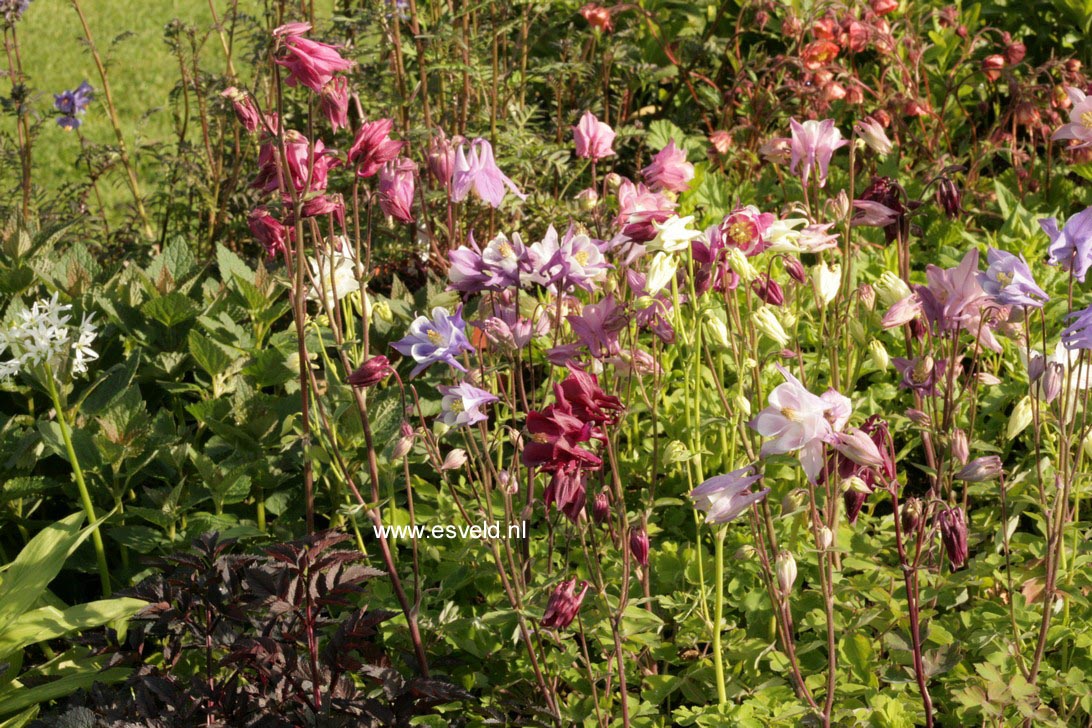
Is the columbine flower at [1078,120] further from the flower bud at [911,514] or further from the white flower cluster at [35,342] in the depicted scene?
the white flower cluster at [35,342]

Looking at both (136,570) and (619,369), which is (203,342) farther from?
(619,369)

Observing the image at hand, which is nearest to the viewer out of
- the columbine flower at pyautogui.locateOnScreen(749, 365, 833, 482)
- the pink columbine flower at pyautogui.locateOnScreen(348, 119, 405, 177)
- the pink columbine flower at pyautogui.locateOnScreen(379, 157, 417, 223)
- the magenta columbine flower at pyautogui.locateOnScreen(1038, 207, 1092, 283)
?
the columbine flower at pyautogui.locateOnScreen(749, 365, 833, 482)

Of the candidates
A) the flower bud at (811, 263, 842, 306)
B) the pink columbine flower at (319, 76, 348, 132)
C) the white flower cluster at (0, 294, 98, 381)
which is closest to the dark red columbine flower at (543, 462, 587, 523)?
the flower bud at (811, 263, 842, 306)

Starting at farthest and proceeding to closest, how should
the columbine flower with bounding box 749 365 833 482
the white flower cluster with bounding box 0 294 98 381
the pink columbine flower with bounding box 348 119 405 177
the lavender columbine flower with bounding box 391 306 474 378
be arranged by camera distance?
the white flower cluster with bounding box 0 294 98 381 < the pink columbine flower with bounding box 348 119 405 177 < the lavender columbine flower with bounding box 391 306 474 378 < the columbine flower with bounding box 749 365 833 482

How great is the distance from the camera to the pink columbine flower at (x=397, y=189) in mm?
1973

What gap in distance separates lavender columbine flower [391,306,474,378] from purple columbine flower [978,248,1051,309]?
0.77m

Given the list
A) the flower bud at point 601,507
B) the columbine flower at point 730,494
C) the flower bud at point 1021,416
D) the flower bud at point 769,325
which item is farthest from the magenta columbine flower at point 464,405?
the flower bud at point 1021,416

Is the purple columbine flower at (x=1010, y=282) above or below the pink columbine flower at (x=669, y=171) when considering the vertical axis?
above

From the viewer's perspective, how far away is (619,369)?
6.31ft

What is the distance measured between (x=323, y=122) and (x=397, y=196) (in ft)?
7.93

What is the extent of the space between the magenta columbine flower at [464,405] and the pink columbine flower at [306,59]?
1.65 feet

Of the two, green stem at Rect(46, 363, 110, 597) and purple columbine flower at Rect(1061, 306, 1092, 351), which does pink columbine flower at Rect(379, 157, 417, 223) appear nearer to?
green stem at Rect(46, 363, 110, 597)

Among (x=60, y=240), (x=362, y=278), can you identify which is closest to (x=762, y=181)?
(x=362, y=278)

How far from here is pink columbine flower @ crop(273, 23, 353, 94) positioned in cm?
167
